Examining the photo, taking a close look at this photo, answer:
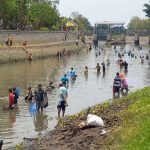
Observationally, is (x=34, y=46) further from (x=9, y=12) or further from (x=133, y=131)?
(x=133, y=131)

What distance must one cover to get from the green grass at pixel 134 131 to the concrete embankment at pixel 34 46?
1583 inches

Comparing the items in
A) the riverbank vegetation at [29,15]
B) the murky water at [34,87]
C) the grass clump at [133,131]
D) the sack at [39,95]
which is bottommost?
the murky water at [34,87]

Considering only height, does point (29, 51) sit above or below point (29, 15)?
below

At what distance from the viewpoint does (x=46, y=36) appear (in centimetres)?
8194

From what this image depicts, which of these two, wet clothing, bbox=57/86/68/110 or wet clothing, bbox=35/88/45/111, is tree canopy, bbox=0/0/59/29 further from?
wet clothing, bbox=57/86/68/110

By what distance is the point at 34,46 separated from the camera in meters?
68.9

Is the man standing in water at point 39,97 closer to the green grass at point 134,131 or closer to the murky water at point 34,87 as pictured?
the murky water at point 34,87

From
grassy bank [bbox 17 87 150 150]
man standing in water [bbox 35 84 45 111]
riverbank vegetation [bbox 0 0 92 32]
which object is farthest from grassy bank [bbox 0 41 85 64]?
grassy bank [bbox 17 87 150 150]

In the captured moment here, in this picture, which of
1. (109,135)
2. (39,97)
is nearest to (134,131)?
(109,135)

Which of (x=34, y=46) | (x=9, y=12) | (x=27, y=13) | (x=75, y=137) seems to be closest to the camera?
(x=75, y=137)

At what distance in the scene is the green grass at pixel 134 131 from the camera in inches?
435

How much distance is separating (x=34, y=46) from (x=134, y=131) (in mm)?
57045

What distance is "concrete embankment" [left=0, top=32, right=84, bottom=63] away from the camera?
191 ft

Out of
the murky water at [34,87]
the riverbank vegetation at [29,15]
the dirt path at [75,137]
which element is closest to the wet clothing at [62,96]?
the murky water at [34,87]
